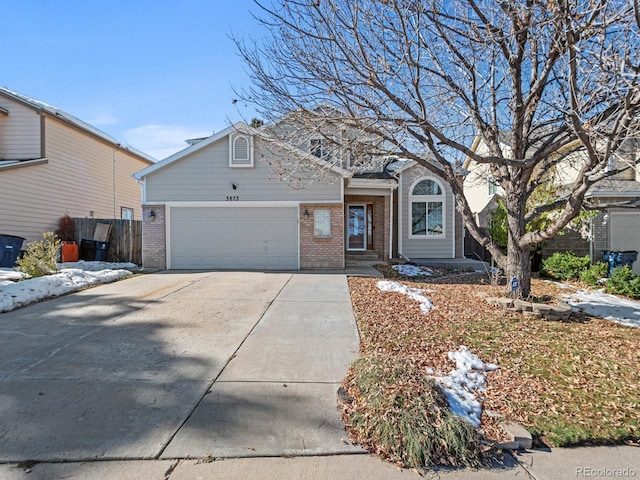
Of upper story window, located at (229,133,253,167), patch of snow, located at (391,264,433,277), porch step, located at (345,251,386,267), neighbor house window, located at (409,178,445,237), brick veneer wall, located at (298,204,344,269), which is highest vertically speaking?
upper story window, located at (229,133,253,167)

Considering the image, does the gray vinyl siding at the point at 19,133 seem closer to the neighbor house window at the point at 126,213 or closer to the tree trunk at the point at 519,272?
the neighbor house window at the point at 126,213

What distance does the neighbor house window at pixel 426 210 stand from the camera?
49.3 feet

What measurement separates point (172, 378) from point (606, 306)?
27.5 feet

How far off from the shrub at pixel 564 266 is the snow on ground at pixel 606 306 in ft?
5.55

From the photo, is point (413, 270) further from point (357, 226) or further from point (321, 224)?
point (357, 226)

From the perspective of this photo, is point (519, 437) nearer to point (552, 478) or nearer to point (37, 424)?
point (552, 478)

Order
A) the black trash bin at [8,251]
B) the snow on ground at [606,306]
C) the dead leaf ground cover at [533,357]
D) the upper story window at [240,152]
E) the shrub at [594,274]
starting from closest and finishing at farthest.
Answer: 1. the dead leaf ground cover at [533,357]
2. the snow on ground at [606,306]
3. the shrub at [594,274]
4. the black trash bin at [8,251]
5. the upper story window at [240,152]

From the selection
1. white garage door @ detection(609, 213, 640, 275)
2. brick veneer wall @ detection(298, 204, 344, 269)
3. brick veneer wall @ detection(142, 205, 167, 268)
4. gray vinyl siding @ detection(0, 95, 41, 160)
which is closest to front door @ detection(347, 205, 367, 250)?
brick veneer wall @ detection(298, 204, 344, 269)

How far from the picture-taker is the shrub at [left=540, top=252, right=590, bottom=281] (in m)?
10.8

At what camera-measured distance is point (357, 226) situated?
1524 cm

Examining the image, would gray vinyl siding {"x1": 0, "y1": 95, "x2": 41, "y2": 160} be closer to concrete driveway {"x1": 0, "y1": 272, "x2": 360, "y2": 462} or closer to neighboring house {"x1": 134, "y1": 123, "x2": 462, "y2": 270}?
neighboring house {"x1": 134, "y1": 123, "x2": 462, "y2": 270}

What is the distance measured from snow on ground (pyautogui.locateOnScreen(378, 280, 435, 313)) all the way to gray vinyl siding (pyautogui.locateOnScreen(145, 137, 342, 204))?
4.18 m

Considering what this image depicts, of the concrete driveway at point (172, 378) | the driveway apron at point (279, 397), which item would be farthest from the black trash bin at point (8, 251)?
the driveway apron at point (279, 397)

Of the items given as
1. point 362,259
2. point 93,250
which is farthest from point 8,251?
point 362,259
